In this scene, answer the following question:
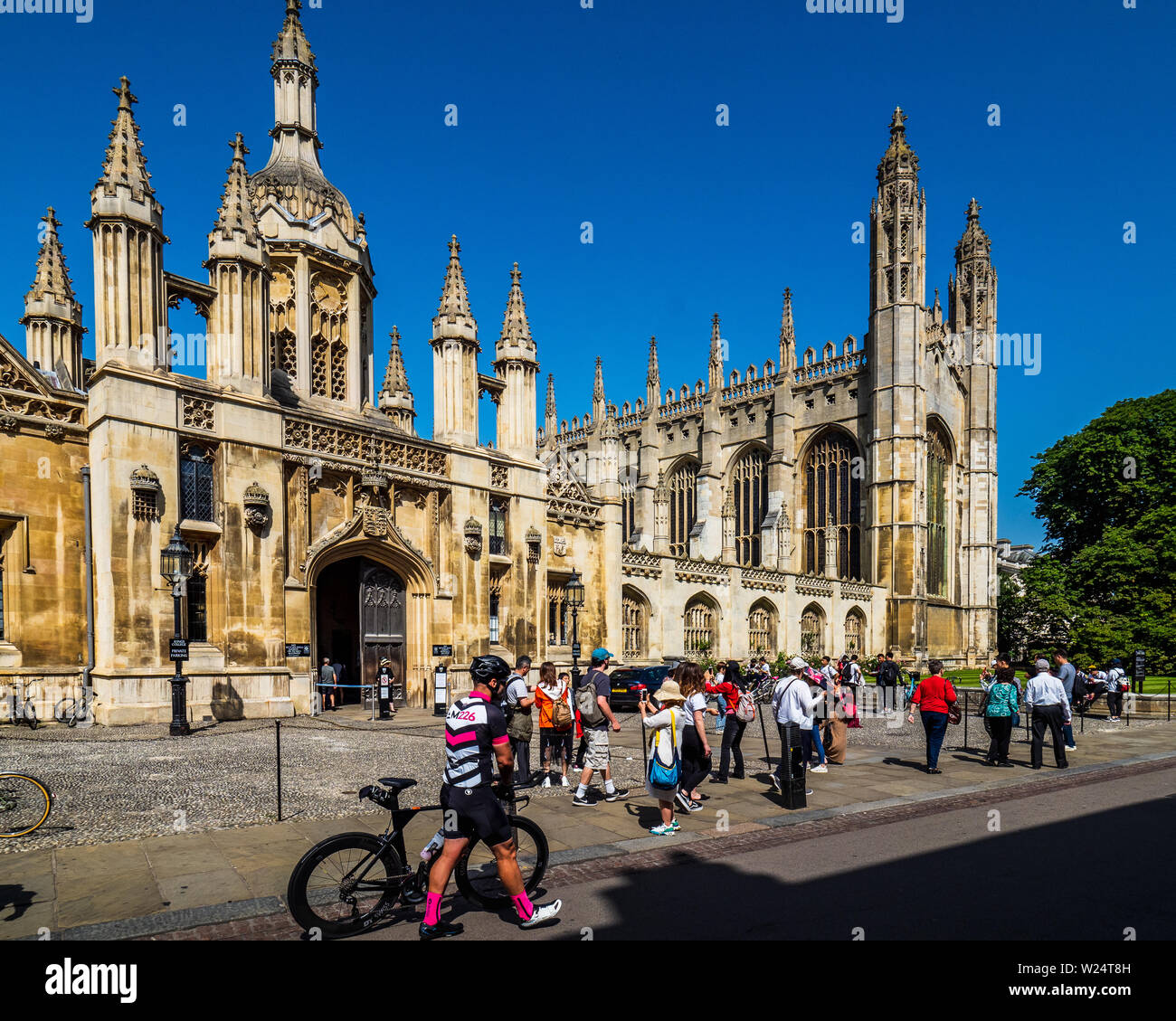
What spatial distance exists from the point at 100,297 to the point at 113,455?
10.1 ft

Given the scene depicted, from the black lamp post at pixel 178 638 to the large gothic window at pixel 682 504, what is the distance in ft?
129

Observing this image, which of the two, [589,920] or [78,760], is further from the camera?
[78,760]

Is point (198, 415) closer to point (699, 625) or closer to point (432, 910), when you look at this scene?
point (432, 910)

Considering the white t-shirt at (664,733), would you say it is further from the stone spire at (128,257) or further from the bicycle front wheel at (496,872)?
the stone spire at (128,257)

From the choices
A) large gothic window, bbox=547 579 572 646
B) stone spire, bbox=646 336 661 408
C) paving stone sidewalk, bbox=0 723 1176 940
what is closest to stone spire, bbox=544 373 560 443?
stone spire, bbox=646 336 661 408

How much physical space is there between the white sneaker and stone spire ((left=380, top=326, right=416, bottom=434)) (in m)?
24.6

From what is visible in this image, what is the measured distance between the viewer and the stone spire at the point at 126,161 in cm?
1497

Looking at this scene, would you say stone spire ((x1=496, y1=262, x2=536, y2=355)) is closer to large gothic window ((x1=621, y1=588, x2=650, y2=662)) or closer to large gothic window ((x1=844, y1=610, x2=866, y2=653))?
large gothic window ((x1=621, y1=588, x2=650, y2=662))

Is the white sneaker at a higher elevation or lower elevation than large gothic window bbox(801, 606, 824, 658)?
higher

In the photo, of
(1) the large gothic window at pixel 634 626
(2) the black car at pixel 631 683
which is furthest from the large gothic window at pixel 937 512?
(2) the black car at pixel 631 683

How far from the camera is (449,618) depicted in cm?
1994

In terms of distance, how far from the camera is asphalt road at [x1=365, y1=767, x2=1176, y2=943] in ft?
16.6

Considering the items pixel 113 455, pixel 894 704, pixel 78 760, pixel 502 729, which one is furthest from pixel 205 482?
pixel 894 704
